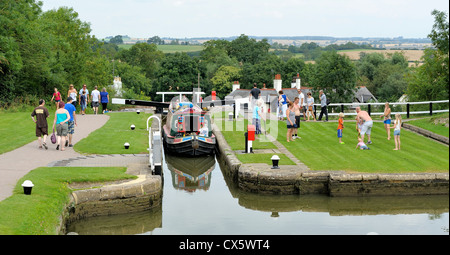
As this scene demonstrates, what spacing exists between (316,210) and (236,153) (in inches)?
238

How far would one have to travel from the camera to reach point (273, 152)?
20.3 meters

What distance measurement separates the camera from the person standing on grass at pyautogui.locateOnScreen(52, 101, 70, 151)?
19.9 m

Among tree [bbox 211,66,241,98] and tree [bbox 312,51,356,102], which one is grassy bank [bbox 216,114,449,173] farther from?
tree [bbox 211,66,241,98]

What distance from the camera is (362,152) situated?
1656 cm

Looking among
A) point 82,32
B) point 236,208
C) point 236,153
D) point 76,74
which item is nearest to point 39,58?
point 76,74

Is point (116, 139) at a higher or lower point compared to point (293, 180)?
Result: higher

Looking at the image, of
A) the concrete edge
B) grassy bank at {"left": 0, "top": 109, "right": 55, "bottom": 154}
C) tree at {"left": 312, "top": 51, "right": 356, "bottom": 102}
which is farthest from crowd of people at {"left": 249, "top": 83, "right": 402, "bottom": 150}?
tree at {"left": 312, "top": 51, "right": 356, "bottom": 102}

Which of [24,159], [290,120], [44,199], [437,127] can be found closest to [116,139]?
[24,159]

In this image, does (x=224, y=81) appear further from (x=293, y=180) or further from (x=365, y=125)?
(x=293, y=180)

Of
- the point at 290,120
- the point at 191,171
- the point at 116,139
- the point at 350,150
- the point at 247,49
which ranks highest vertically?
the point at 247,49

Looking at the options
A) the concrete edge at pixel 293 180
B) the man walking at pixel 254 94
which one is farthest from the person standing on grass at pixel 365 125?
the man walking at pixel 254 94

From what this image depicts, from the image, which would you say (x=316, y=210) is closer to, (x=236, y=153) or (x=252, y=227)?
(x=252, y=227)

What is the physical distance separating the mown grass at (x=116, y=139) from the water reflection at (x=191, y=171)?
1.47 metres

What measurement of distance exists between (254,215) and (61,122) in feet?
28.5
